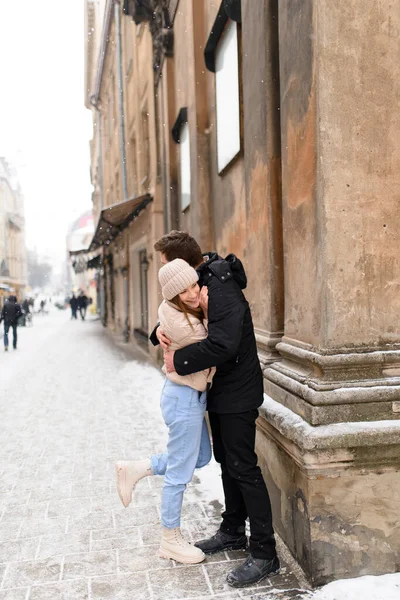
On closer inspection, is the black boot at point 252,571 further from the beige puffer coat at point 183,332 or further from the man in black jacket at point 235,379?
the beige puffer coat at point 183,332

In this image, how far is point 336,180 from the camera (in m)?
3.02

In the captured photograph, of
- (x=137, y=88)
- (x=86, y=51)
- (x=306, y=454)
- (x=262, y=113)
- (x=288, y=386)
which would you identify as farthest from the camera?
(x=86, y=51)

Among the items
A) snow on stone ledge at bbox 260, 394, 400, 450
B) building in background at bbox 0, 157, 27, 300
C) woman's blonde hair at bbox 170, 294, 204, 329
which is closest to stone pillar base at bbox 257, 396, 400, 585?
snow on stone ledge at bbox 260, 394, 400, 450

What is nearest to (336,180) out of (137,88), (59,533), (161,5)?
(59,533)

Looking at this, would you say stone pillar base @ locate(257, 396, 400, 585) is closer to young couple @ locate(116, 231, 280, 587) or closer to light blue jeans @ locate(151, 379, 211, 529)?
young couple @ locate(116, 231, 280, 587)

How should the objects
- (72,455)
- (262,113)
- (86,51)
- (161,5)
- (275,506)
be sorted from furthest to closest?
1. (86,51)
2. (161,5)
3. (72,455)
4. (262,113)
5. (275,506)

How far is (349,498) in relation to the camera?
2.99 m

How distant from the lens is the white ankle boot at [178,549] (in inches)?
131

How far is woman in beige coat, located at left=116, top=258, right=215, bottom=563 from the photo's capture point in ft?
9.98

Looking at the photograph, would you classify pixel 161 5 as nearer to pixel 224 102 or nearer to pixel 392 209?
pixel 224 102

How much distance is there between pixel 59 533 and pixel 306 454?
1.96 metres

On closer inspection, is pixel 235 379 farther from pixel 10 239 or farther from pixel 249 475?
pixel 10 239

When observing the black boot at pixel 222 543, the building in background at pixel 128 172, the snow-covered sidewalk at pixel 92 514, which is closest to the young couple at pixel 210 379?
the black boot at pixel 222 543

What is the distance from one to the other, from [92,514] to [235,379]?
1868 millimetres
